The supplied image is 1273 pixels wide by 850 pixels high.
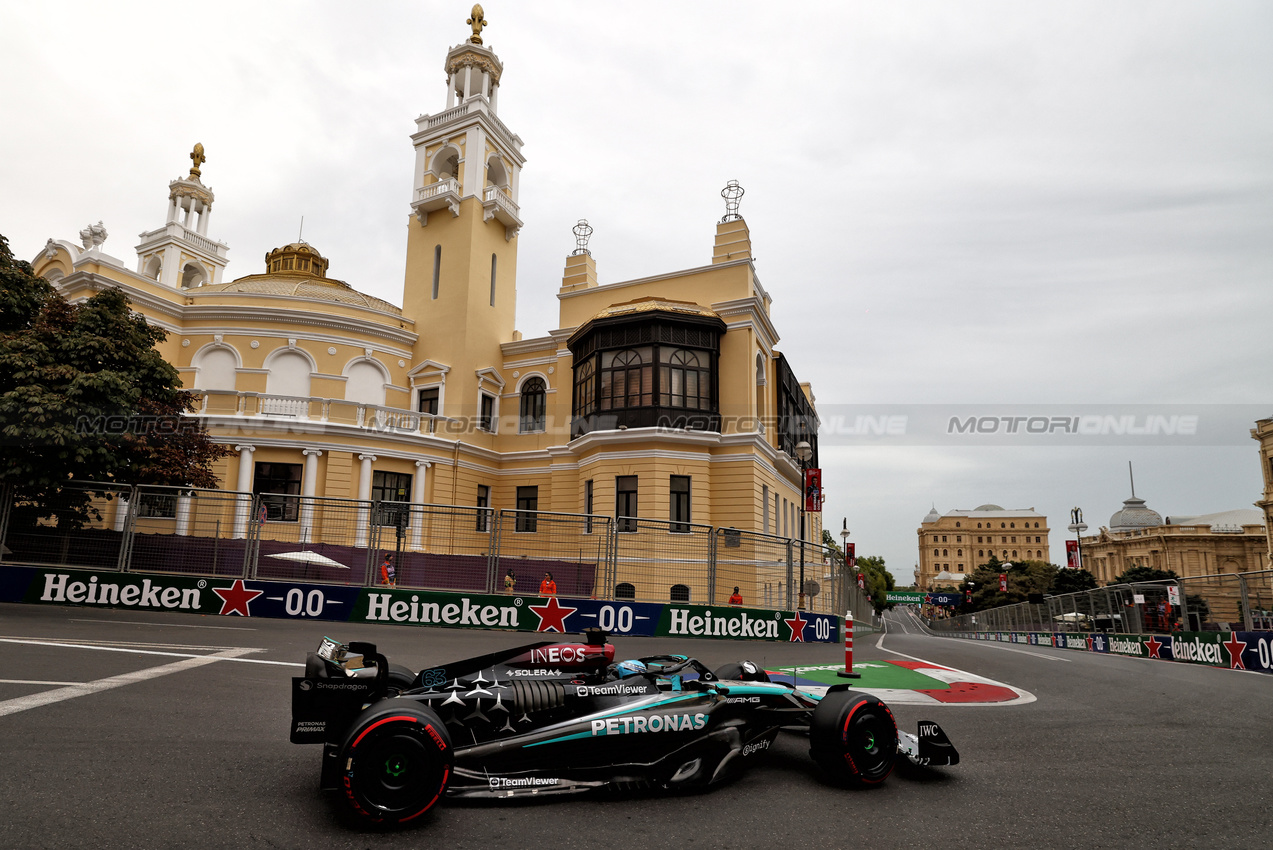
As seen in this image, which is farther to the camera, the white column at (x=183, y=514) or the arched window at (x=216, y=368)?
the arched window at (x=216, y=368)

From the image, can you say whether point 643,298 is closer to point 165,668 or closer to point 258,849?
point 165,668

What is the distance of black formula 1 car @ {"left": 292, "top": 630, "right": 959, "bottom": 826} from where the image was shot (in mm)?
3814

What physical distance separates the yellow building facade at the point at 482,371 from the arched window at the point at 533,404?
0.32 ft

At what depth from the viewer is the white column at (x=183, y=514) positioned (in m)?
13.6

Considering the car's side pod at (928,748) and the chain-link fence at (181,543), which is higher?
the chain-link fence at (181,543)

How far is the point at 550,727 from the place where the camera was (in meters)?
4.31

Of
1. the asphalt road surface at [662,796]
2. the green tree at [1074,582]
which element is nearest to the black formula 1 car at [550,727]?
the asphalt road surface at [662,796]

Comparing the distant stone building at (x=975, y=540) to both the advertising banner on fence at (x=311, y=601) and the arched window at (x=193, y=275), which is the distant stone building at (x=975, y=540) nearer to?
the arched window at (x=193, y=275)

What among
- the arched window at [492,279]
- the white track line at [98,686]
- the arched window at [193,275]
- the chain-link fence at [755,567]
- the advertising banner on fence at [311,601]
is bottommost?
the white track line at [98,686]

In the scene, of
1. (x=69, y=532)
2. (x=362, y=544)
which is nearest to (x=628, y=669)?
(x=362, y=544)

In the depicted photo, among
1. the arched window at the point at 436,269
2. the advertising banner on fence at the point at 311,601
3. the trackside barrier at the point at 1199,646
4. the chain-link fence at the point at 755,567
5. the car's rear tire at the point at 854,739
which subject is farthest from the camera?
the arched window at the point at 436,269

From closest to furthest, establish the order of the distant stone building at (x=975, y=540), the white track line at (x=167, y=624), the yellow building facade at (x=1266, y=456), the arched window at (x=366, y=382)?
the white track line at (x=167, y=624) < the arched window at (x=366, y=382) < the yellow building facade at (x=1266, y=456) < the distant stone building at (x=975, y=540)

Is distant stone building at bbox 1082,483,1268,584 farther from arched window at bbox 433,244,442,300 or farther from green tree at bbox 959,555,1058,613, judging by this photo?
arched window at bbox 433,244,442,300

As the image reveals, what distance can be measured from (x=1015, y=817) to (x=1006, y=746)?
191 centimetres
